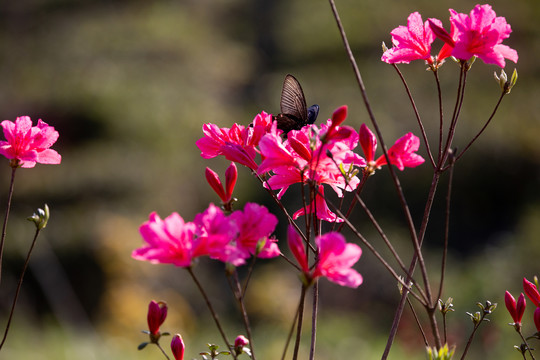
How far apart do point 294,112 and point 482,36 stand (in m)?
0.46

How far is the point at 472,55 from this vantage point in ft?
3.92

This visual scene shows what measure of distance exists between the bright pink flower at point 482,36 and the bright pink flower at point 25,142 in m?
0.92

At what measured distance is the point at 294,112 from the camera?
4.75 ft

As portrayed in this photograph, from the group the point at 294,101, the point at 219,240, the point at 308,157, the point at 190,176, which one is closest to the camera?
the point at 219,240

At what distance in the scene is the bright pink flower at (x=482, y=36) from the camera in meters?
1.20

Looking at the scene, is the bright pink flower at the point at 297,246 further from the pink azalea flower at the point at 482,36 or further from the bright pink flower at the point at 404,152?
the pink azalea flower at the point at 482,36

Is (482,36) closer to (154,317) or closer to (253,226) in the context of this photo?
(253,226)

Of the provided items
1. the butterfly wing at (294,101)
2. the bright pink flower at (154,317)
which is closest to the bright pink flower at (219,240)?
the bright pink flower at (154,317)

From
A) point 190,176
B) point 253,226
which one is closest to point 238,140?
point 253,226

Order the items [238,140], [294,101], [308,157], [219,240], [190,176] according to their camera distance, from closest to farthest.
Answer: [219,240], [308,157], [238,140], [294,101], [190,176]

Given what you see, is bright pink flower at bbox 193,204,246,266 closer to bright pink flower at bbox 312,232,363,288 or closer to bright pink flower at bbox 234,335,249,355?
bright pink flower at bbox 312,232,363,288

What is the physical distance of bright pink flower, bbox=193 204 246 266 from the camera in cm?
100

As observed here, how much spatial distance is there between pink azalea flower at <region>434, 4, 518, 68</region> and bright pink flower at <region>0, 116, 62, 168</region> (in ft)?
3.02

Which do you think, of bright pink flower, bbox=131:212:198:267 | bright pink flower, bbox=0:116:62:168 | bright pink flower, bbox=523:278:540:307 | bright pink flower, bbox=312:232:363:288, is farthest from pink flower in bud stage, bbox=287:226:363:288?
bright pink flower, bbox=0:116:62:168
